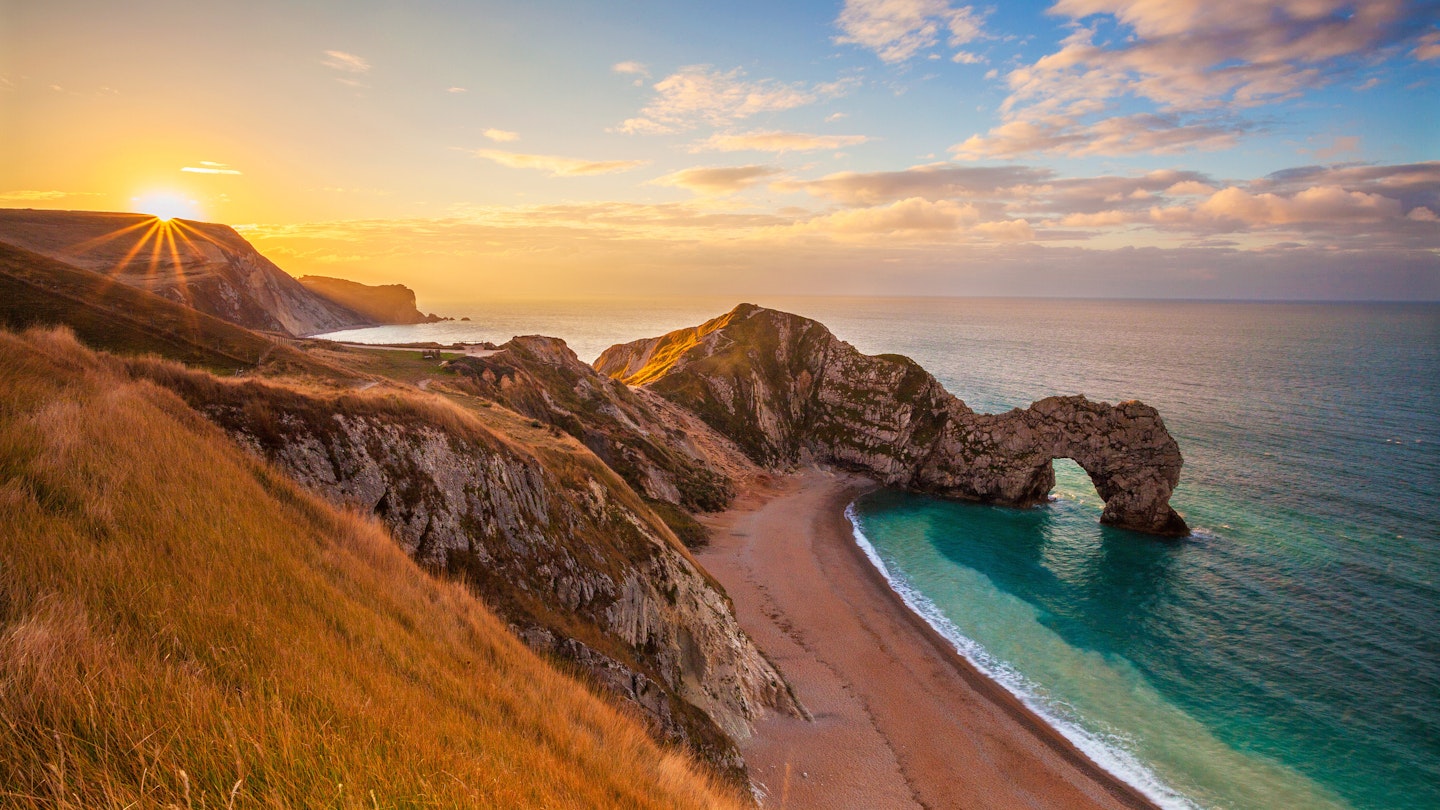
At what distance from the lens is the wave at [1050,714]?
2695cm

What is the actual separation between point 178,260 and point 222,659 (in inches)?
5898

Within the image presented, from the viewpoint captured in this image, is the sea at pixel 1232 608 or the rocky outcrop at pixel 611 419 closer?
the sea at pixel 1232 608

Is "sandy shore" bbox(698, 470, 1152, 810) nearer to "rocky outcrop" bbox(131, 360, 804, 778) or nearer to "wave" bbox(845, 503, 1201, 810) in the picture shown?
"wave" bbox(845, 503, 1201, 810)

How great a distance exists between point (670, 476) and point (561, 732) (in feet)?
159

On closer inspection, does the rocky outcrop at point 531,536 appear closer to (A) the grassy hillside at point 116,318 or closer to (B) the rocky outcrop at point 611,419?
(A) the grassy hillside at point 116,318

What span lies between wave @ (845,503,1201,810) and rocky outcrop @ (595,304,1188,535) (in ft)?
85.9

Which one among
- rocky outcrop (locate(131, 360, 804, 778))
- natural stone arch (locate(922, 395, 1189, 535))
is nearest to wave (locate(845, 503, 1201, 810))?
rocky outcrop (locate(131, 360, 804, 778))

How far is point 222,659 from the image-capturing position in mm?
5117

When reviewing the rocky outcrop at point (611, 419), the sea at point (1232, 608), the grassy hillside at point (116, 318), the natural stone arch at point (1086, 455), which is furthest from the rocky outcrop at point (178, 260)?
the natural stone arch at point (1086, 455)

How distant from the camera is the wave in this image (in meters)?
27.0

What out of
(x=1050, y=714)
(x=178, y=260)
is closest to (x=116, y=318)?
(x=1050, y=714)

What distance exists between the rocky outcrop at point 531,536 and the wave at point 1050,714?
1580 cm

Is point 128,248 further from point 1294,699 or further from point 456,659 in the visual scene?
point 1294,699

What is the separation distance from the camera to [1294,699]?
32156mm
